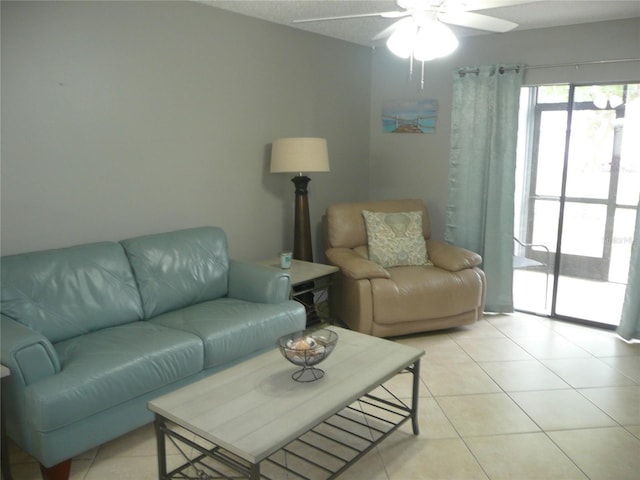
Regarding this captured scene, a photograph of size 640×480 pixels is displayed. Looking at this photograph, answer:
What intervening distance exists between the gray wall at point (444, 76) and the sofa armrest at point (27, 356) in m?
3.46

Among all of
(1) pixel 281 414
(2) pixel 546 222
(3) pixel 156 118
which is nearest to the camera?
(1) pixel 281 414

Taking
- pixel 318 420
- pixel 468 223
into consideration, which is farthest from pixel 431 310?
pixel 318 420

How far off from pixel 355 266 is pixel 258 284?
811mm

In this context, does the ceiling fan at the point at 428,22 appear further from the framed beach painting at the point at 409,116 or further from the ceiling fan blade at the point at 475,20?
the framed beach painting at the point at 409,116

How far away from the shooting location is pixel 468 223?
442 cm

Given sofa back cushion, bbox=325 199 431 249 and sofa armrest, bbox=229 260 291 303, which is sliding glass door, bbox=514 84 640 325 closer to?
sofa back cushion, bbox=325 199 431 249

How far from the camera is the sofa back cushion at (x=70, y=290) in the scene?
2416 millimetres

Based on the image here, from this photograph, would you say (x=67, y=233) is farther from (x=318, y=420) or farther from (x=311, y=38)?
(x=311, y=38)

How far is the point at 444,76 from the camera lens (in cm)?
447

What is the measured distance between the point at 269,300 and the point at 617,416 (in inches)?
78.1

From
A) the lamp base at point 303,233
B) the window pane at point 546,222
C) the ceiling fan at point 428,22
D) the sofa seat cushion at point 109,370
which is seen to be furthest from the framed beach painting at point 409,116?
the sofa seat cushion at point 109,370

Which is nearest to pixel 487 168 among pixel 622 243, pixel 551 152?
pixel 551 152

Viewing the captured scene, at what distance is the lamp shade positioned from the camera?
12.0 feet

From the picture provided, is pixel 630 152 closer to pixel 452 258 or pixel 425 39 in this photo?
pixel 452 258
